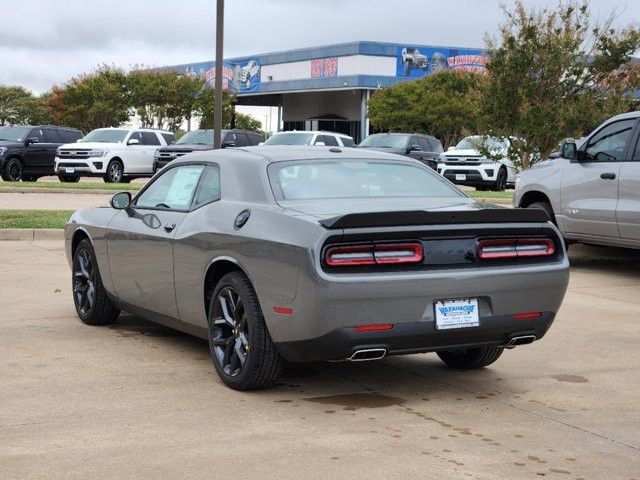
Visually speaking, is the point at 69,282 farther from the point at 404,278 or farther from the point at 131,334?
the point at 404,278

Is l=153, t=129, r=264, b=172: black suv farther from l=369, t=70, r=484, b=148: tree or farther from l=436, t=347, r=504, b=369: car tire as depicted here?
l=436, t=347, r=504, b=369: car tire

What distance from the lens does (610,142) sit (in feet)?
43.3

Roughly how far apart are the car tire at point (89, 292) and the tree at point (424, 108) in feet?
147

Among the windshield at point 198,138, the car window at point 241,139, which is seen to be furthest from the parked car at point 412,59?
the windshield at point 198,138

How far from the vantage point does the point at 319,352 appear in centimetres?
Result: 630

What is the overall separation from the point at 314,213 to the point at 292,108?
2824 inches

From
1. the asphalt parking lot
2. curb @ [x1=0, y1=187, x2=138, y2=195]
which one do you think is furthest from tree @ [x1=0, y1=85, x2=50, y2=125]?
the asphalt parking lot

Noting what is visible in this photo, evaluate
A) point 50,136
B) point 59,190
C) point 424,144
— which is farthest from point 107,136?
point 424,144

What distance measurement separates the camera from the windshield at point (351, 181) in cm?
718

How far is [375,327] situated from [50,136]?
28.2 metres

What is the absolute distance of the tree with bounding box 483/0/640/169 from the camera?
22125 millimetres

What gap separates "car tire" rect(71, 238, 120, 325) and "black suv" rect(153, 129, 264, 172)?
2312 centimetres

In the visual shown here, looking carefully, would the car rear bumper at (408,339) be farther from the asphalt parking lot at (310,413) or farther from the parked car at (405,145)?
the parked car at (405,145)

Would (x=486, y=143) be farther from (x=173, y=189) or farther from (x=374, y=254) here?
(x=374, y=254)
